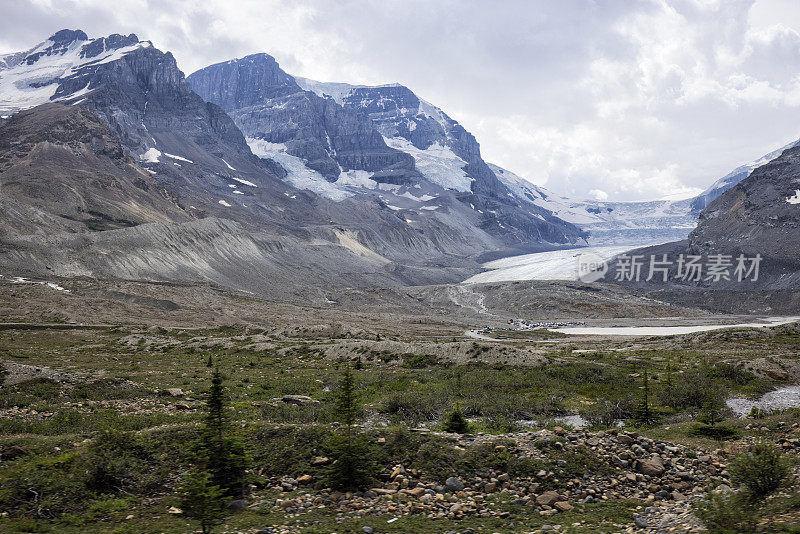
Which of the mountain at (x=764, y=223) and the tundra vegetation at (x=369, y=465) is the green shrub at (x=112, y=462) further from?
the mountain at (x=764, y=223)

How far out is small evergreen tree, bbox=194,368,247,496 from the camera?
11508 millimetres

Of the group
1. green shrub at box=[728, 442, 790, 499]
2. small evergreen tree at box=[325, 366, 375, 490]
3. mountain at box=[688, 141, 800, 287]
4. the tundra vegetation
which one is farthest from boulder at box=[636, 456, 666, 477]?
mountain at box=[688, 141, 800, 287]

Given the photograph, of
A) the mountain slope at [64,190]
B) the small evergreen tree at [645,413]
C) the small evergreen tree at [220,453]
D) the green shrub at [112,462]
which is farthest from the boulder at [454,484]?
the mountain slope at [64,190]

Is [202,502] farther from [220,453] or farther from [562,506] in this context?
[562,506]

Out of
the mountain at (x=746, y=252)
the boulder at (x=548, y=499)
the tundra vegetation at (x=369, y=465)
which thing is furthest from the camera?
the mountain at (x=746, y=252)

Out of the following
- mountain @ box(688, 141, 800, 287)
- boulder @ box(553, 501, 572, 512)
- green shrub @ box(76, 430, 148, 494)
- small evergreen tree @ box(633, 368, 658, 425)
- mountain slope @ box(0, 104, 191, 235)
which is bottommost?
small evergreen tree @ box(633, 368, 658, 425)

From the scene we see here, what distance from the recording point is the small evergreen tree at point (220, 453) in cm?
1151

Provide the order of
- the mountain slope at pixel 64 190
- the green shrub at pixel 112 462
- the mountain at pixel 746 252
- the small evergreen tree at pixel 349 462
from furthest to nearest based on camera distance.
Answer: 1. the mountain at pixel 746 252
2. the mountain slope at pixel 64 190
3. the small evergreen tree at pixel 349 462
4. the green shrub at pixel 112 462

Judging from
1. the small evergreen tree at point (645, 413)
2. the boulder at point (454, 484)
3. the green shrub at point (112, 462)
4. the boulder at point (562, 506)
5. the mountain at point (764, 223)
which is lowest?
the small evergreen tree at point (645, 413)

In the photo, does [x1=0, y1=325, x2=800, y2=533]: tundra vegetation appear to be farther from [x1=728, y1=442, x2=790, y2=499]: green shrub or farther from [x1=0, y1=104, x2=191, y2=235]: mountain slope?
[x1=0, y1=104, x2=191, y2=235]: mountain slope

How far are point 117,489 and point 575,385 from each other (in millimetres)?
25013

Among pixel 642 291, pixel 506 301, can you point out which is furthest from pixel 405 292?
pixel 642 291

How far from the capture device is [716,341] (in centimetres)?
5203

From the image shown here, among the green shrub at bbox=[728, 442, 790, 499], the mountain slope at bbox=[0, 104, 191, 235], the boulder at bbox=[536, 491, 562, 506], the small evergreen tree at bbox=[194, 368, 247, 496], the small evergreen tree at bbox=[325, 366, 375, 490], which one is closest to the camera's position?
the green shrub at bbox=[728, 442, 790, 499]
